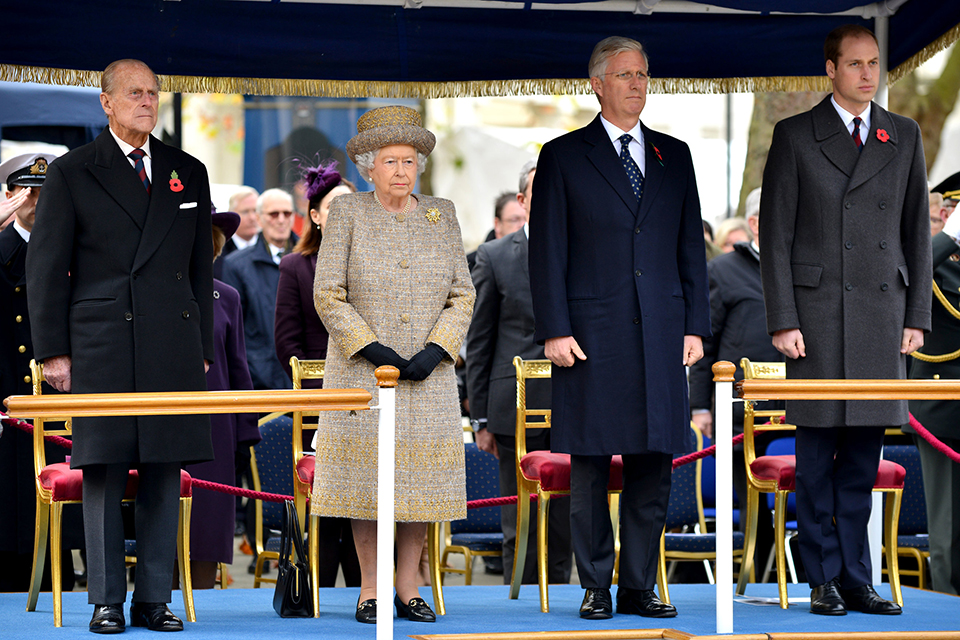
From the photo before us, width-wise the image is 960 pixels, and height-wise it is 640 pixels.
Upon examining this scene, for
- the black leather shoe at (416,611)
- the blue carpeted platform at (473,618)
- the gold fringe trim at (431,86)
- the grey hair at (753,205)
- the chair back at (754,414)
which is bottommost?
the blue carpeted platform at (473,618)

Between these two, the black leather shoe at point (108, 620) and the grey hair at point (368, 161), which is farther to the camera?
the grey hair at point (368, 161)

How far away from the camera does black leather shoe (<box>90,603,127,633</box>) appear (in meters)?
4.42

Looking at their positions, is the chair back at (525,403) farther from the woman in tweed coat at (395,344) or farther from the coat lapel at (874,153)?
the coat lapel at (874,153)

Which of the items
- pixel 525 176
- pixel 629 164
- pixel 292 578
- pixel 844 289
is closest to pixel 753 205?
pixel 525 176

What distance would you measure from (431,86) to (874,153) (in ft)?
6.82

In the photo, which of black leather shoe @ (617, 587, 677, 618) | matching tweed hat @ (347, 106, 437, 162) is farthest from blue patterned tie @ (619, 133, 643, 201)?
black leather shoe @ (617, 587, 677, 618)

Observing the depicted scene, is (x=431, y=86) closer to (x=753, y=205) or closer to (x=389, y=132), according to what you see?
(x=389, y=132)

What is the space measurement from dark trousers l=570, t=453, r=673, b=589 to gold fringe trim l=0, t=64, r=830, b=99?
198cm

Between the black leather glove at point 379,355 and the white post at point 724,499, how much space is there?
1.13 meters

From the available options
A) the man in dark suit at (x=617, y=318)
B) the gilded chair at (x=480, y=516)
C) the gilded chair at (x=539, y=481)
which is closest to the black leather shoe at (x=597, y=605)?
the man in dark suit at (x=617, y=318)

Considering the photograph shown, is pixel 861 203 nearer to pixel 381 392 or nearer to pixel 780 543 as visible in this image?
pixel 780 543

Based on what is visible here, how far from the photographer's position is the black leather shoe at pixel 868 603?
487 centimetres

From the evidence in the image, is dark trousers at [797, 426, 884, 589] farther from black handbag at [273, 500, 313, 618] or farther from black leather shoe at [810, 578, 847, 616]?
black handbag at [273, 500, 313, 618]

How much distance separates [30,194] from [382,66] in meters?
1.66
